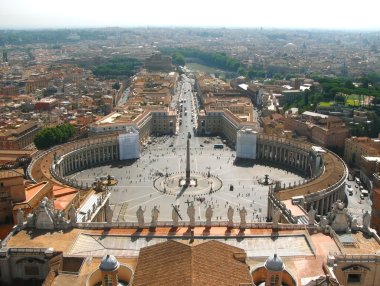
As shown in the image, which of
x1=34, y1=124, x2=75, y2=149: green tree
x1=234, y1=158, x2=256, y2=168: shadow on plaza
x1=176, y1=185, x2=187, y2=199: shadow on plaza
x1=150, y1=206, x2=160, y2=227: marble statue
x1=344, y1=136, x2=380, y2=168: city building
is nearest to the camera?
x1=150, y1=206, x2=160, y2=227: marble statue

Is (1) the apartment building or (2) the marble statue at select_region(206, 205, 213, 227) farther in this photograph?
(1) the apartment building

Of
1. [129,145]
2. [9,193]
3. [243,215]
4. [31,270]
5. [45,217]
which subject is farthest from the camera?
[129,145]

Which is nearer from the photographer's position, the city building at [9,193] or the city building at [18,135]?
the city building at [9,193]

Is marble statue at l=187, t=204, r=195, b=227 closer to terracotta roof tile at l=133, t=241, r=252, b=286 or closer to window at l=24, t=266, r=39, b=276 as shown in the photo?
terracotta roof tile at l=133, t=241, r=252, b=286

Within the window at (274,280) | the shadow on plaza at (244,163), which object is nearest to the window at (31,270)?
the window at (274,280)

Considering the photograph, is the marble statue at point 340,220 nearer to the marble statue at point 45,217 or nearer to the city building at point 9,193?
the marble statue at point 45,217

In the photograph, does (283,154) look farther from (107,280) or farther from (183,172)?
(107,280)

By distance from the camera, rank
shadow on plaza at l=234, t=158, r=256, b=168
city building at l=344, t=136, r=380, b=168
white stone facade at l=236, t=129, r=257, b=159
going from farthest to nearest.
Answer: white stone facade at l=236, t=129, r=257, b=159
shadow on plaza at l=234, t=158, r=256, b=168
city building at l=344, t=136, r=380, b=168

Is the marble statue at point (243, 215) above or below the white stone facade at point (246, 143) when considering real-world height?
above

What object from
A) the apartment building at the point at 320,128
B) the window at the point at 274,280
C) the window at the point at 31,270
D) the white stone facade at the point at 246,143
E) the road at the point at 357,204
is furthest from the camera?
the apartment building at the point at 320,128

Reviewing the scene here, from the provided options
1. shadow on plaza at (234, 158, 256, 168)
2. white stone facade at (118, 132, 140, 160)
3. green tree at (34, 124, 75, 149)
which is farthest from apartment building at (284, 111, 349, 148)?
green tree at (34, 124, 75, 149)

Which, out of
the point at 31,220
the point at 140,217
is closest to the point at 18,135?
the point at 31,220

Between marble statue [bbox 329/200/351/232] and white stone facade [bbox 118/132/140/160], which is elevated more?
marble statue [bbox 329/200/351/232]
